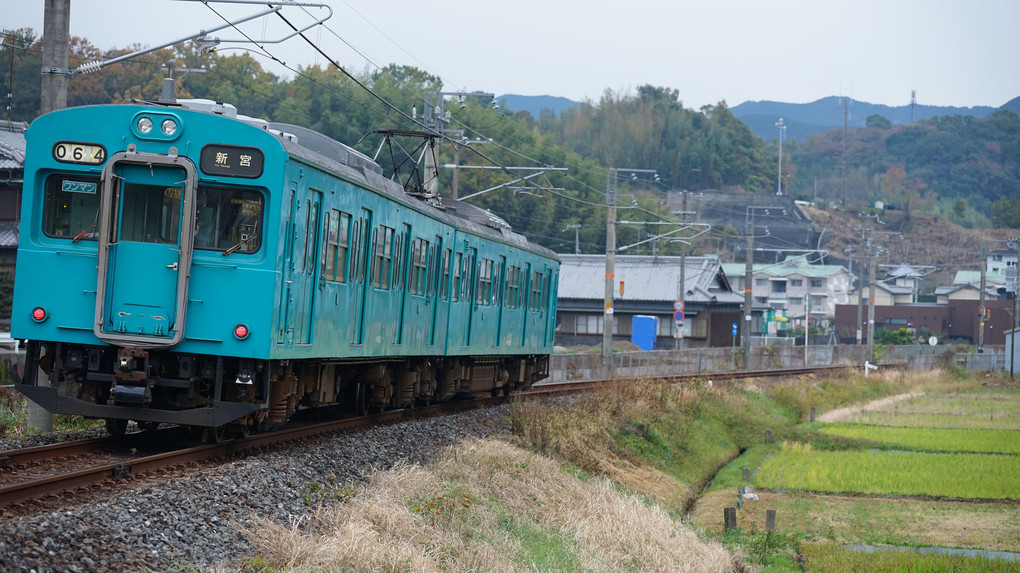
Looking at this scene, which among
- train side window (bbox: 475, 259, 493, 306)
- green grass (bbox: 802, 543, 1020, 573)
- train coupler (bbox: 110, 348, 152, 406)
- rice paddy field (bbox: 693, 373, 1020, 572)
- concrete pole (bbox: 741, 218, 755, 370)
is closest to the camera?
train coupler (bbox: 110, 348, 152, 406)

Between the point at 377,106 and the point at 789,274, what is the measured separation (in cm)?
4498

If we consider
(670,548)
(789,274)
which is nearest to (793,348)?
(670,548)

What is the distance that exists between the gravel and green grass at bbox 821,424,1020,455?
20.5 meters

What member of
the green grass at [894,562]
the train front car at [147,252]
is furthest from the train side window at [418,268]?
the green grass at [894,562]

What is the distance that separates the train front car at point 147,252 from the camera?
32.0 ft

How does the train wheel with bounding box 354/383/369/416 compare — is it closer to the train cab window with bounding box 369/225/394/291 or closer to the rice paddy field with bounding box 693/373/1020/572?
the train cab window with bounding box 369/225/394/291

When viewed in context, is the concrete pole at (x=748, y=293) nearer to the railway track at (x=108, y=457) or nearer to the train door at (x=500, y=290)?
the train door at (x=500, y=290)

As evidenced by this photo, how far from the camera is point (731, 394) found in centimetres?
2956

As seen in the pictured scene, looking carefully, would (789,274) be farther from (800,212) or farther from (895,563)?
(895,563)

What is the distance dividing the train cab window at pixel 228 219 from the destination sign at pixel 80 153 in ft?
3.00

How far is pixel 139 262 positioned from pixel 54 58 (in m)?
3.13

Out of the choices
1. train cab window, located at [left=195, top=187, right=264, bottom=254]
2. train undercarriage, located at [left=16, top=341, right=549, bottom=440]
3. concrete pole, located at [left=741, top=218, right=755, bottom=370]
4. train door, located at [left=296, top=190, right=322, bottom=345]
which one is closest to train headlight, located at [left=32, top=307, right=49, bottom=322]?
train undercarriage, located at [left=16, top=341, right=549, bottom=440]

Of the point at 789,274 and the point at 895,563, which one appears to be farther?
the point at 789,274

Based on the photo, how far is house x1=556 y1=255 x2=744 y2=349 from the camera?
54938 millimetres
